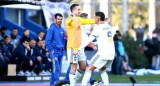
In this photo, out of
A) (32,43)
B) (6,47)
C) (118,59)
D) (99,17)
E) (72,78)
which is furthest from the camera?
(118,59)

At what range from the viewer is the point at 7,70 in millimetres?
24156

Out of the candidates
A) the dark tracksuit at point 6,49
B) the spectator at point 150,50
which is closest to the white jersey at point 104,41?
the dark tracksuit at point 6,49

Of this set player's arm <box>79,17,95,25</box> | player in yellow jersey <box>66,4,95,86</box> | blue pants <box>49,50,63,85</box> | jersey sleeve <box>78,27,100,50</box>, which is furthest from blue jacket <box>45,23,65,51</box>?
jersey sleeve <box>78,27,100,50</box>

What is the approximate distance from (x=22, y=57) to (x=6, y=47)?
783mm

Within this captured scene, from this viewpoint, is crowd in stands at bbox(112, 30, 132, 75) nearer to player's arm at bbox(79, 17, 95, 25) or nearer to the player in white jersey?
player's arm at bbox(79, 17, 95, 25)

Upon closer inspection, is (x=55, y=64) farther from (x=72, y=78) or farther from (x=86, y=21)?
(x=86, y=21)

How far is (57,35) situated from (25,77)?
541 centimetres

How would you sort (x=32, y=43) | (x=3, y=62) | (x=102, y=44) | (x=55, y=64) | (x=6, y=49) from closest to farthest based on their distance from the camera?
(x=102, y=44), (x=55, y=64), (x=3, y=62), (x=6, y=49), (x=32, y=43)

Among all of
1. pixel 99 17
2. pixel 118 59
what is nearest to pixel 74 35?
pixel 99 17

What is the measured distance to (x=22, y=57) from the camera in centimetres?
2433

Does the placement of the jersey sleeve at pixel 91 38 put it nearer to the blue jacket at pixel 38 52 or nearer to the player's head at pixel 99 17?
the player's head at pixel 99 17

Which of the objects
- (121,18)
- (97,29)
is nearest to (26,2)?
(97,29)

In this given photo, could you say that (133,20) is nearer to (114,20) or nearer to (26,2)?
(114,20)

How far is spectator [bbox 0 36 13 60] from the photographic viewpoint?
80.3 ft
